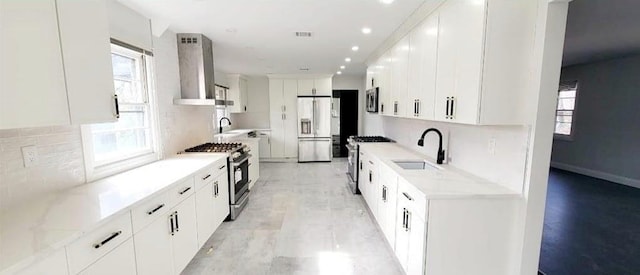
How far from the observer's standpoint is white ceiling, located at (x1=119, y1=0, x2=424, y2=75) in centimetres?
244

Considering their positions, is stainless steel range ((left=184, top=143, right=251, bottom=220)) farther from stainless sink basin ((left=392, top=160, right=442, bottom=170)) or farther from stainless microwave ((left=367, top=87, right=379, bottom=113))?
stainless microwave ((left=367, top=87, right=379, bottom=113))

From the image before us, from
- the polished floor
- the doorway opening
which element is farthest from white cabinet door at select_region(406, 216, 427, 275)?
the doorway opening

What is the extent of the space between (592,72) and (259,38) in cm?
697

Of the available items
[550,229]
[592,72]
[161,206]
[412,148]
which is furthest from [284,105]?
[592,72]

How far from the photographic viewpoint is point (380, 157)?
10.3 ft

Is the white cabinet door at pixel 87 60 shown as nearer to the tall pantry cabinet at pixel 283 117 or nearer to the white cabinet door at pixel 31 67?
the white cabinet door at pixel 31 67

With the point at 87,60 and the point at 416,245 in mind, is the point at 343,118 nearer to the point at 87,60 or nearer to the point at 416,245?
the point at 416,245

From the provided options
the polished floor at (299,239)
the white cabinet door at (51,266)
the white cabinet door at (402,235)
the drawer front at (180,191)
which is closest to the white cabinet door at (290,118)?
the polished floor at (299,239)

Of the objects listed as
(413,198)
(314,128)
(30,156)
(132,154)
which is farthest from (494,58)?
(314,128)

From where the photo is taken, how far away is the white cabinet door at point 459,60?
177 centimetres

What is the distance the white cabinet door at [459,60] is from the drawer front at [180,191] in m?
2.31

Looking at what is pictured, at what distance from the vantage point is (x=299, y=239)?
2.95 meters

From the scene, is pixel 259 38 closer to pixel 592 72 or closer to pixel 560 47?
pixel 560 47

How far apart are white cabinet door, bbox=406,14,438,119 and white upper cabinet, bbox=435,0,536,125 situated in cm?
42
